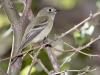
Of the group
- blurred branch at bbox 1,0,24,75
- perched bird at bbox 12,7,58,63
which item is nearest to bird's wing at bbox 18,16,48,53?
perched bird at bbox 12,7,58,63

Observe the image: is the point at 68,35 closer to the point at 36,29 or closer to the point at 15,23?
the point at 36,29

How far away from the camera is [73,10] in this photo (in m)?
5.70

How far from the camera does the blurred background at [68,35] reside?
10.7 feet

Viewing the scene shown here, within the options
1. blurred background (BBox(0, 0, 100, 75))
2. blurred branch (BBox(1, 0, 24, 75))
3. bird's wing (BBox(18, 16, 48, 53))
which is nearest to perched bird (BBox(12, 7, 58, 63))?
bird's wing (BBox(18, 16, 48, 53))

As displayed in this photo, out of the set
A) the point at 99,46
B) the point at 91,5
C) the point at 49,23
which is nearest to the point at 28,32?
the point at 49,23

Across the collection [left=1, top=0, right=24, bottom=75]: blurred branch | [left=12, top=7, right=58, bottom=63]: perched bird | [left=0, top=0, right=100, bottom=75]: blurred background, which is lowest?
[left=0, top=0, right=100, bottom=75]: blurred background


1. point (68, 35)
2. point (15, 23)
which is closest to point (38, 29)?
point (15, 23)

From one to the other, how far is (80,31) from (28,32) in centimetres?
54

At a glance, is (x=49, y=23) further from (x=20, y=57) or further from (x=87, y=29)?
(x=20, y=57)

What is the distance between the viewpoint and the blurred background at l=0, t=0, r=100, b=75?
3.26m

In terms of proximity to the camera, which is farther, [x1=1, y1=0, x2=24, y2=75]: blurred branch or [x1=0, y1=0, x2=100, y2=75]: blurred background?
[x1=0, y1=0, x2=100, y2=75]: blurred background

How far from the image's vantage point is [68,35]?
511 cm

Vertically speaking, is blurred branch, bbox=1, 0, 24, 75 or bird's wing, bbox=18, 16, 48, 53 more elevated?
blurred branch, bbox=1, 0, 24, 75

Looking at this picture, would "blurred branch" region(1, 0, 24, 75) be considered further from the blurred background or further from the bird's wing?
the bird's wing
